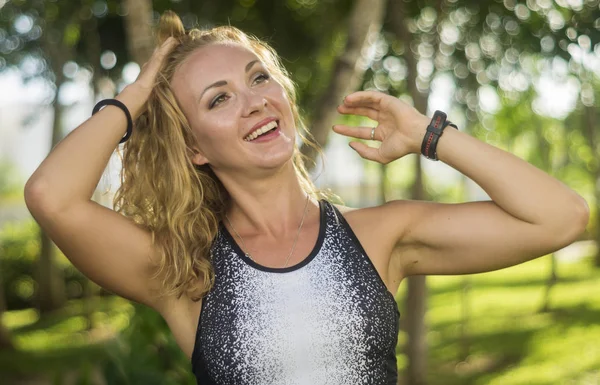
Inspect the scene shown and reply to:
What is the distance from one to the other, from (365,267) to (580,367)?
8.70 meters

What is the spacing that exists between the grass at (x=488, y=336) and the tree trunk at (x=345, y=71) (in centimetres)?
337

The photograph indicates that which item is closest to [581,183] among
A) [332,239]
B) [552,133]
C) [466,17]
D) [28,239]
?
[552,133]

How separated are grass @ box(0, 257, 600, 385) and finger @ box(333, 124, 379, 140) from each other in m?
5.07

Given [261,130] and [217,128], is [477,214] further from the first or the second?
[217,128]

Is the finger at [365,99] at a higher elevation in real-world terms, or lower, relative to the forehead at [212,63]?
lower

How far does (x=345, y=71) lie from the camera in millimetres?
4605

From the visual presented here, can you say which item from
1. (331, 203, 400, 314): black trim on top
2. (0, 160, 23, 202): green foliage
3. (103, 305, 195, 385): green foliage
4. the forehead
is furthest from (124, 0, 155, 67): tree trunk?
(0, 160, 23, 202): green foliage

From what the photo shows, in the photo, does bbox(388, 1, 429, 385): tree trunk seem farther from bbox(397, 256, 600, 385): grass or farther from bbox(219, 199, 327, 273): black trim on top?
bbox(219, 199, 327, 273): black trim on top

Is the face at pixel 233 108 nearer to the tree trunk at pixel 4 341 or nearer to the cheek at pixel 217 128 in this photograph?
the cheek at pixel 217 128

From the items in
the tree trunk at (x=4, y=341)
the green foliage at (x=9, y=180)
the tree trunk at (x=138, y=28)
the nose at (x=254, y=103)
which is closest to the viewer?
the nose at (x=254, y=103)

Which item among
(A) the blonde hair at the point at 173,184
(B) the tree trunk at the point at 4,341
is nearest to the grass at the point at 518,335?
(B) the tree trunk at the point at 4,341

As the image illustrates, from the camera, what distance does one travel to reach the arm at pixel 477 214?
226 cm

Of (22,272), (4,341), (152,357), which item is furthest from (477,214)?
(22,272)

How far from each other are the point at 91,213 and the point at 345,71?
8.54 feet
